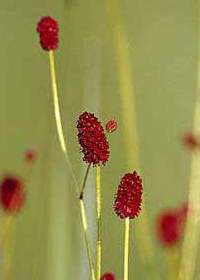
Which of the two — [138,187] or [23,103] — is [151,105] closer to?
[23,103]

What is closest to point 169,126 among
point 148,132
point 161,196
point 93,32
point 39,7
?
point 148,132

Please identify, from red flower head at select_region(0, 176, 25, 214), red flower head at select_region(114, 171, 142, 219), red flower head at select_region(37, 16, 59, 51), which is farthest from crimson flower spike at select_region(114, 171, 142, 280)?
red flower head at select_region(0, 176, 25, 214)

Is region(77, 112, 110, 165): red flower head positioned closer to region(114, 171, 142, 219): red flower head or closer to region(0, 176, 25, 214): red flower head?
region(114, 171, 142, 219): red flower head

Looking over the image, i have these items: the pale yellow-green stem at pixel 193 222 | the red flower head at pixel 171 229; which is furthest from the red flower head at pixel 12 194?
the pale yellow-green stem at pixel 193 222

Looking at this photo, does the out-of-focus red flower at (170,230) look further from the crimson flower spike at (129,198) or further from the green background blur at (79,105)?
the green background blur at (79,105)

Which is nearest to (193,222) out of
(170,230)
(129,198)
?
(170,230)

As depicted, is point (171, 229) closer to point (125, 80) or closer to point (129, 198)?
point (129, 198)
